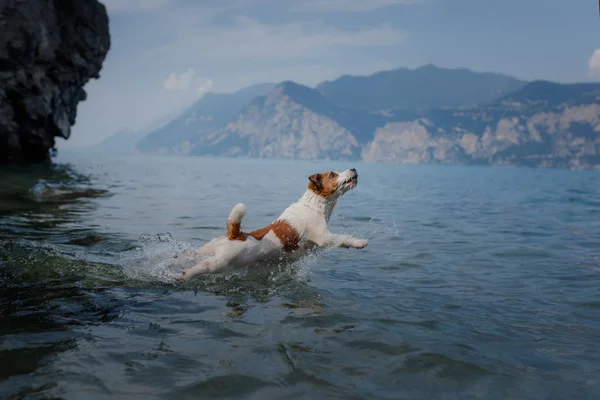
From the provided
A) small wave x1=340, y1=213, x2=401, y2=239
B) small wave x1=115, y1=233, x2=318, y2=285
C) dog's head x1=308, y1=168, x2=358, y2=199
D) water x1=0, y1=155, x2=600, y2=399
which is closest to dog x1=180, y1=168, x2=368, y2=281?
dog's head x1=308, y1=168, x2=358, y2=199

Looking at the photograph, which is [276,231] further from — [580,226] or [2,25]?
[2,25]

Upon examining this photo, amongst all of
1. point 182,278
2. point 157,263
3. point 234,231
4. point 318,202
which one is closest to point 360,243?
point 318,202

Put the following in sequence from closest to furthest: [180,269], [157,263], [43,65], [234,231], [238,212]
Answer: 1. [238,212]
2. [234,231]
3. [180,269]
4. [157,263]
5. [43,65]

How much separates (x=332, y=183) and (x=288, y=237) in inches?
38.3

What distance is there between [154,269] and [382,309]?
3311 millimetres

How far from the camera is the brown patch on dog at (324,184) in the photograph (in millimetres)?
6574

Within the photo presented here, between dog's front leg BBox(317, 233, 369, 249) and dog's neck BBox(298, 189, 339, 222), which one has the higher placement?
dog's neck BBox(298, 189, 339, 222)

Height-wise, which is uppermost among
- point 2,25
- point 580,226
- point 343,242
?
point 2,25

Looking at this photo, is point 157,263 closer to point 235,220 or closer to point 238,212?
point 235,220

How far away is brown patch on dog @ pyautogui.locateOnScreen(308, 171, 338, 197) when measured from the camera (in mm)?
6574

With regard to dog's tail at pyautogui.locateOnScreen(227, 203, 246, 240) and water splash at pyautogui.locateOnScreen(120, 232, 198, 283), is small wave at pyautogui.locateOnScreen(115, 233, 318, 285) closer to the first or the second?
water splash at pyautogui.locateOnScreen(120, 232, 198, 283)

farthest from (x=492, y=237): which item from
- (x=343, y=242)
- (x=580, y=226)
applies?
(x=343, y=242)

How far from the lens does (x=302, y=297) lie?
19.4 feet

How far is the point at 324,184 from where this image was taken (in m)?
6.62
